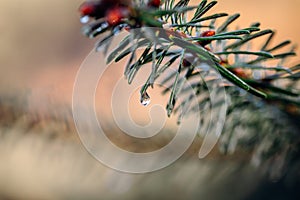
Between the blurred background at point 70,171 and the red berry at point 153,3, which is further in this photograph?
the blurred background at point 70,171

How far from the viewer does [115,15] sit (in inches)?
5.7

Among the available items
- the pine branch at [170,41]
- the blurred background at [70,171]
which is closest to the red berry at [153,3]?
the pine branch at [170,41]

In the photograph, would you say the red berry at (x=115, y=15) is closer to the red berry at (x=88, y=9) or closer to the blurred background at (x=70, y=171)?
the red berry at (x=88, y=9)

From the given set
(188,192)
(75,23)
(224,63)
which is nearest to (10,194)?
(188,192)

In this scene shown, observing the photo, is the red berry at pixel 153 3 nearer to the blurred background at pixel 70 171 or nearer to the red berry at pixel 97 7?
the red berry at pixel 97 7

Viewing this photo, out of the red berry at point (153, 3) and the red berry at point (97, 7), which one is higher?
the red berry at point (153, 3)

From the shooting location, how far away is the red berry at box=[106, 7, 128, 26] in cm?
14

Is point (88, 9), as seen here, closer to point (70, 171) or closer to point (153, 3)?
point (153, 3)

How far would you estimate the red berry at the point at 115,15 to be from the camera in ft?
0.47

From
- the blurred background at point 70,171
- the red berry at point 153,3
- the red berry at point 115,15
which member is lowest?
the red berry at point 115,15

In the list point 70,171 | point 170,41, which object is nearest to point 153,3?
point 170,41

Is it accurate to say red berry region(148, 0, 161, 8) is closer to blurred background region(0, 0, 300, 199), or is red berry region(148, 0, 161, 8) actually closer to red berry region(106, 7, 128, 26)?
red berry region(106, 7, 128, 26)

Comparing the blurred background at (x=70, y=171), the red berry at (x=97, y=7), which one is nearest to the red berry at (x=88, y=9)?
the red berry at (x=97, y=7)

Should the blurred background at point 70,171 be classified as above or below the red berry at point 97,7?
above
